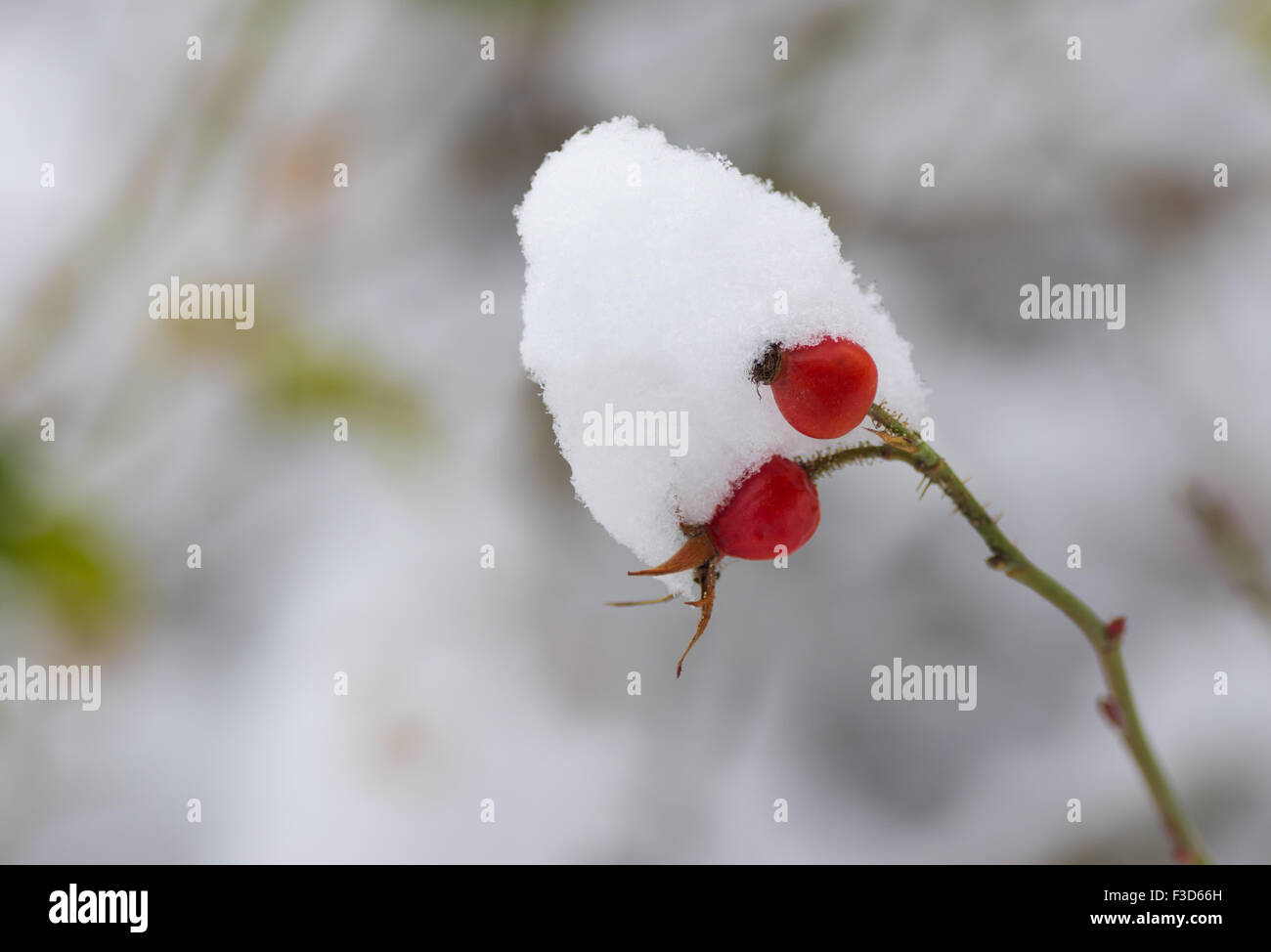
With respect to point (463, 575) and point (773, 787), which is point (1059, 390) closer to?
point (773, 787)

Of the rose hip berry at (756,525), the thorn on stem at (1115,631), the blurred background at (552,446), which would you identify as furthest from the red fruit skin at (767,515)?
the blurred background at (552,446)

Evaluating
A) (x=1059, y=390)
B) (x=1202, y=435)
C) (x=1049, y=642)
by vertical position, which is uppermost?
(x=1059, y=390)

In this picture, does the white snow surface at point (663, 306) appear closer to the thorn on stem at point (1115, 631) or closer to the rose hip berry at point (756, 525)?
the rose hip berry at point (756, 525)

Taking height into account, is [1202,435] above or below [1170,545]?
above

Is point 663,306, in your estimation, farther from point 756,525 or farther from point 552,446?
point 552,446

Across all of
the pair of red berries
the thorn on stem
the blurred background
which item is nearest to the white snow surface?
the pair of red berries

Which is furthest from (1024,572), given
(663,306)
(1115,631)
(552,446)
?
(552,446)
